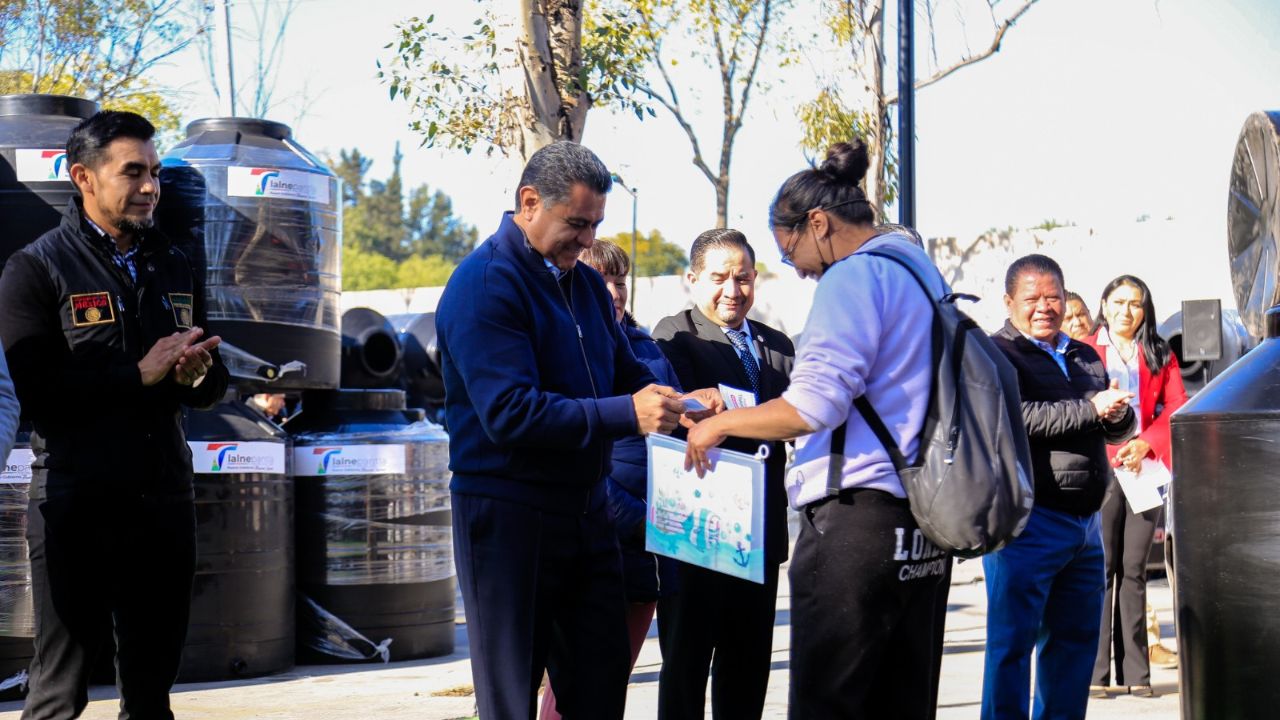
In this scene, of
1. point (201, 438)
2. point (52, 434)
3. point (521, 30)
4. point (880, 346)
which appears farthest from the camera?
point (201, 438)

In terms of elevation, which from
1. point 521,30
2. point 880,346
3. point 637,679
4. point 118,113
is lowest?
point 637,679

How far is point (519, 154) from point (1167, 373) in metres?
3.78

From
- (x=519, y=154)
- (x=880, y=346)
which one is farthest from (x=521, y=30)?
(x=880, y=346)

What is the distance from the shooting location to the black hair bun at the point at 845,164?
3994mm

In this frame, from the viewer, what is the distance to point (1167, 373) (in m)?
7.81

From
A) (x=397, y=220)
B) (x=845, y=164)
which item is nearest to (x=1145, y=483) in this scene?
(x=845, y=164)

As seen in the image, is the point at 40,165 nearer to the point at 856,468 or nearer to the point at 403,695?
the point at 403,695

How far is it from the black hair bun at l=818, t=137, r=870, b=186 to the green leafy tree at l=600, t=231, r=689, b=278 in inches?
3633

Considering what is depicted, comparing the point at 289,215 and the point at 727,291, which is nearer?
the point at 727,291

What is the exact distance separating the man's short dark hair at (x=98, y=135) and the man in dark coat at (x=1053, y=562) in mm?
3417

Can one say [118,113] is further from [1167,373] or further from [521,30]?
[1167,373]

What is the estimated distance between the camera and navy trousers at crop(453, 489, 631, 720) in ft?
12.4

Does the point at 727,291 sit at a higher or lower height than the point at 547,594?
higher

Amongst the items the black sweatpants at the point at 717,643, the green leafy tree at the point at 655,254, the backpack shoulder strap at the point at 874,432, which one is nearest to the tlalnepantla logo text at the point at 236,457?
the black sweatpants at the point at 717,643
